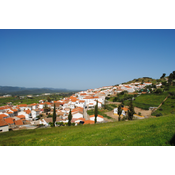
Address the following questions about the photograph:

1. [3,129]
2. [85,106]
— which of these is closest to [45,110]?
[85,106]

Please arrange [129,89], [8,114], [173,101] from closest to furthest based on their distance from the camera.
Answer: [173,101], [8,114], [129,89]

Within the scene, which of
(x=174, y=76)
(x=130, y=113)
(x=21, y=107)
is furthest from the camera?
(x=174, y=76)

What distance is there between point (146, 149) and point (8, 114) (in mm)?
73060

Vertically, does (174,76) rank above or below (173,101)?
→ above

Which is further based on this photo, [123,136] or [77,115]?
[77,115]

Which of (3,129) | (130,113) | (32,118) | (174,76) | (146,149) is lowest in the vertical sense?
(32,118)

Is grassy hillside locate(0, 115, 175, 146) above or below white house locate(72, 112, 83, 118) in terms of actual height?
above

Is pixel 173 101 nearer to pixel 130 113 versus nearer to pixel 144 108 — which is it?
pixel 144 108

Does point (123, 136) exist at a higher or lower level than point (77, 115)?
higher

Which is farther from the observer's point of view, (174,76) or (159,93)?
(174,76)

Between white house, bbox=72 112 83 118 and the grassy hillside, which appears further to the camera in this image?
white house, bbox=72 112 83 118

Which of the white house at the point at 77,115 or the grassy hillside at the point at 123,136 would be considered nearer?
the grassy hillside at the point at 123,136

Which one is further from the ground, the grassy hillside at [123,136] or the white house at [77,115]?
the grassy hillside at [123,136]

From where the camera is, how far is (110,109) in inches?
2368
